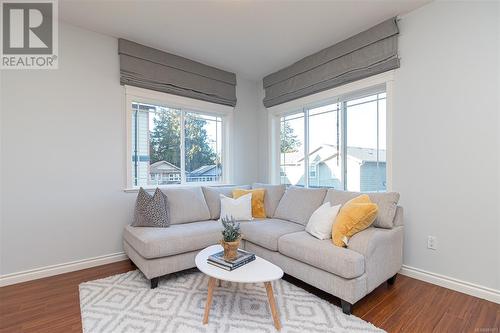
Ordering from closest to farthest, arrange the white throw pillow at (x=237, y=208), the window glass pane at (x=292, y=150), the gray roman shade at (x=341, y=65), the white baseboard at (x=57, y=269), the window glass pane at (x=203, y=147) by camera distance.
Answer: the white baseboard at (x=57, y=269) → the gray roman shade at (x=341, y=65) → the white throw pillow at (x=237, y=208) → the window glass pane at (x=203, y=147) → the window glass pane at (x=292, y=150)

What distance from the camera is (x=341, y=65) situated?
3.08 metres

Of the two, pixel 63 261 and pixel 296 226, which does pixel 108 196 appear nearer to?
pixel 63 261

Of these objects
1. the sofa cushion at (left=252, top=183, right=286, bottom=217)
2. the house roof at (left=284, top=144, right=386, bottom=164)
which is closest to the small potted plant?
the sofa cushion at (left=252, top=183, right=286, bottom=217)

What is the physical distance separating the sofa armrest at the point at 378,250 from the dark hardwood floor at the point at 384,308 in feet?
0.58

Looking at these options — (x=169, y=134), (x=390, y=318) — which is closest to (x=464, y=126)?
(x=390, y=318)

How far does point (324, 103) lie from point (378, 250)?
2.17 metres

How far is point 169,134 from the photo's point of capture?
3.59 metres

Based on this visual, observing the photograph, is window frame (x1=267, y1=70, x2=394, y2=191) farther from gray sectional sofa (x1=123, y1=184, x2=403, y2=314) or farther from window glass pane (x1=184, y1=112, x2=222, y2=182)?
window glass pane (x1=184, y1=112, x2=222, y2=182)

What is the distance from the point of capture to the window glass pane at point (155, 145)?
3279 millimetres

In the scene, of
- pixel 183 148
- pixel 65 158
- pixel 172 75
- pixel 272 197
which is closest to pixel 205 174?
pixel 183 148

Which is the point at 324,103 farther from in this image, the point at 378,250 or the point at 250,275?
the point at 250,275

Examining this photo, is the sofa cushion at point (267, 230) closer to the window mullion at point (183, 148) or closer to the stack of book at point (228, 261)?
the stack of book at point (228, 261)

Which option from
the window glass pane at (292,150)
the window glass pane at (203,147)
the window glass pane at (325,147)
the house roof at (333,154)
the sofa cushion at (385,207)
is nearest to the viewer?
the sofa cushion at (385,207)

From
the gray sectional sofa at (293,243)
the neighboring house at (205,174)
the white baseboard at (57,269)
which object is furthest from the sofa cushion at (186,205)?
the white baseboard at (57,269)
